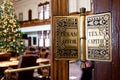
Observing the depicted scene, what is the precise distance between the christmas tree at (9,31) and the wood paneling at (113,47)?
823cm

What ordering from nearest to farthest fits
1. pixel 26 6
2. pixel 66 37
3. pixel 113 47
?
pixel 113 47, pixel 66 37, pixel 26 6

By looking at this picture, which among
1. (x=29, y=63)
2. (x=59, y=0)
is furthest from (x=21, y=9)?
(x=59, y=0)

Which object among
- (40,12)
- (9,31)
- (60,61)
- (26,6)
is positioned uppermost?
(26,6)

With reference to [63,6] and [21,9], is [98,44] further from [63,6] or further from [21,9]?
[21,9]

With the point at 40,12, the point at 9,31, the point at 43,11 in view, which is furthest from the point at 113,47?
the point at 40,12

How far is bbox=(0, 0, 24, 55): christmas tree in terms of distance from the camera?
28.3ft

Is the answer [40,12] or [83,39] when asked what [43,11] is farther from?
[83,39]

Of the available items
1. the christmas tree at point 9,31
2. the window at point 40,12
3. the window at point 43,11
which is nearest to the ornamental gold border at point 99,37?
the christmas tree at point 9,31

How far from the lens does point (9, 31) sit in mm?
8828

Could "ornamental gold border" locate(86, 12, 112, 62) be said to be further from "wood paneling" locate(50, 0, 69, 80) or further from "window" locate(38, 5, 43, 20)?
"window" locate(38, 5, 43, 20)

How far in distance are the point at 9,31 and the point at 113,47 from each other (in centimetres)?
855

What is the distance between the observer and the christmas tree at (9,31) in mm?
8641

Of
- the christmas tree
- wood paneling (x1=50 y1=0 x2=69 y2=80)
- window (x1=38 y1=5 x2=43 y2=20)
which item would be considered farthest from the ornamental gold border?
window (x1=38 y1=5 x2=43 y2=20)

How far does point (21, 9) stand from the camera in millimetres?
14922
